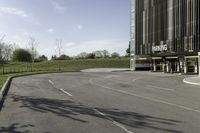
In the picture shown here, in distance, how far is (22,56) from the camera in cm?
12562

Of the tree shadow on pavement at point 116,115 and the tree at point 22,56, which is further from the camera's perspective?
the tree at point 22,56

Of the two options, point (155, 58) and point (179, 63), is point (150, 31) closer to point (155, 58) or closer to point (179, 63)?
point (155, 58)

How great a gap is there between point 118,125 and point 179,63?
Answer: 138 feet

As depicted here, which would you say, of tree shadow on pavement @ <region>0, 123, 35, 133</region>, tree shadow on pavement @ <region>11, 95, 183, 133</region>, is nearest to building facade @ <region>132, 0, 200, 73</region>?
tree shadow on pavement @ <region>11, 95, 183, 133</region>

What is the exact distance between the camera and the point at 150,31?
61500 mm

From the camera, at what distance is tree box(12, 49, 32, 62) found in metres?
126

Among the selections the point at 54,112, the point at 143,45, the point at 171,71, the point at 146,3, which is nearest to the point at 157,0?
the point at 146,3

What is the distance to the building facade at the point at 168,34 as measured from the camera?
155ft

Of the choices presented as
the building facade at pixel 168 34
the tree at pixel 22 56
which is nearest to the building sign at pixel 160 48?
the building facade at pixel 168 34

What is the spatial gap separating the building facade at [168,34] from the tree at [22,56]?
220 ft

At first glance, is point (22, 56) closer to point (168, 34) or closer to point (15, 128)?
point (168, 34)

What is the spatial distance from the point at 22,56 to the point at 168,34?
81152 millimetres

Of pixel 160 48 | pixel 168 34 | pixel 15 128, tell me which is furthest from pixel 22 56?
pixel 15 128

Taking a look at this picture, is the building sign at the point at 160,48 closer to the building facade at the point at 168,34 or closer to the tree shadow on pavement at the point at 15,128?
the building facade at the point at 168,34
